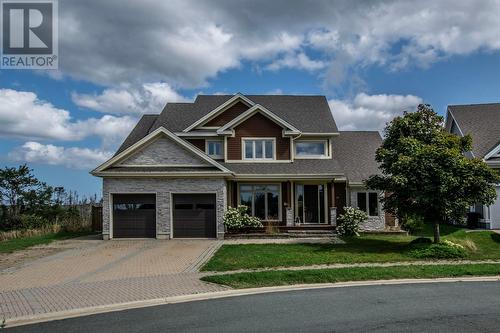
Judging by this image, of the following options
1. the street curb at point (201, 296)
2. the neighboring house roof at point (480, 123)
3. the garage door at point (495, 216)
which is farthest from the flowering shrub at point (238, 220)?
the neighboring house roof at point (480, 123)

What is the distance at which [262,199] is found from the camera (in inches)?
1057

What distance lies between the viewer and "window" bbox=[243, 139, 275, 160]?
1083 inches

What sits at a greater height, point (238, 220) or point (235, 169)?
point (235, 169)

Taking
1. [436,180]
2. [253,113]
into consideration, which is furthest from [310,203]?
[436,180]

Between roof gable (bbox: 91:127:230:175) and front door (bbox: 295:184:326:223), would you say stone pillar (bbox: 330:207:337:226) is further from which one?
roof gable (bbox: 91:127:230:175)

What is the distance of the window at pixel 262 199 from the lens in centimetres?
2678

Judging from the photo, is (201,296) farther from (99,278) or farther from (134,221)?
(134,221)

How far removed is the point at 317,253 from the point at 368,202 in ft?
36.9

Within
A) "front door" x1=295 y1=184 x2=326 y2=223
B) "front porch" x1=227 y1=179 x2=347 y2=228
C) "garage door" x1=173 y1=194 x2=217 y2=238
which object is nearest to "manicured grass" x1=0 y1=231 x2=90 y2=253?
"garage door" x1=173 y1=194 x2=217 y2=238

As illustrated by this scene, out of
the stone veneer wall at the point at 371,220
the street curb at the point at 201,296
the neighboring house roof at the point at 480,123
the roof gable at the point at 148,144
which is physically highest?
the neighboring house roof at the point at 480,123

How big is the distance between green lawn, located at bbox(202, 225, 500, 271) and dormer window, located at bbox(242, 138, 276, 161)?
8584 mm

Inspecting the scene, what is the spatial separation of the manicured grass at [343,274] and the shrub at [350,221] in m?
11.2

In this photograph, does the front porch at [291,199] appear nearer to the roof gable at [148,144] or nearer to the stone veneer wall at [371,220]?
the stone veneer wall at [371,220]

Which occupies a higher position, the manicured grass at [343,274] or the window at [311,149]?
the window at [311,149]
